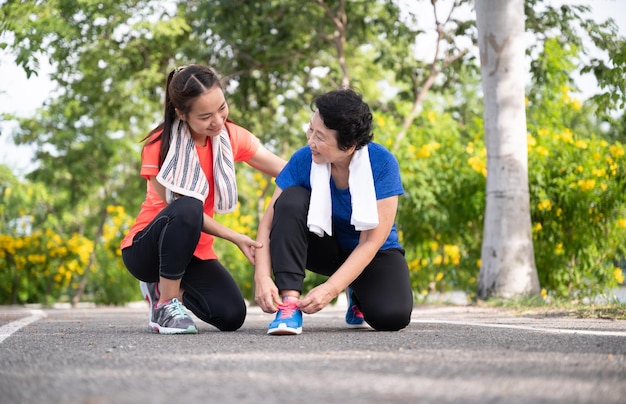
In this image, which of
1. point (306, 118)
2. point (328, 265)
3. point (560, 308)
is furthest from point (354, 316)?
point (306, 118)

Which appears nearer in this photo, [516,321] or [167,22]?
[516,321]

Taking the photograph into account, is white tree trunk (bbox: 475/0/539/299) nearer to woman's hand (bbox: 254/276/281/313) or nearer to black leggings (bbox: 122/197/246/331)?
black leggings (bbox: 122/197/246/331)

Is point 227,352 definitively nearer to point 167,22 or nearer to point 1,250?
point 167,22

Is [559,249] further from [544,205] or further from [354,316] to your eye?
[354,316]

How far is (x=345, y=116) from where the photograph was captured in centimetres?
372

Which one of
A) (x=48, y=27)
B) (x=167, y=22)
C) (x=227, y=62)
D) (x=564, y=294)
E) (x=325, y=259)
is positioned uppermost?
(x=167, y=22)

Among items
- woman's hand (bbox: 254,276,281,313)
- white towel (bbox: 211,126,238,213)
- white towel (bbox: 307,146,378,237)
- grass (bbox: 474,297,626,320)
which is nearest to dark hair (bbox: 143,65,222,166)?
white towel (bbox: 211,126,238,213)

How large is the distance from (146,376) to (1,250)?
11569mm

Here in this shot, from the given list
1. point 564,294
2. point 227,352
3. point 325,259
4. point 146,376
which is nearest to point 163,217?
point 325,259

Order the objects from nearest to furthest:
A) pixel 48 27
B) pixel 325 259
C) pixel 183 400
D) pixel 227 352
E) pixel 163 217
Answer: pixel 183 400
pixel 227 352
pixel 163 217
pixel 325 259
pixel 48 27

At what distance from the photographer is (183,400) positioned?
183 cm

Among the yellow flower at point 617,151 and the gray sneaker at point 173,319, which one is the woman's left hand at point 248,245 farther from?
the yellow flower at point 617,151

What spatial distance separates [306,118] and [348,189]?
1063cm

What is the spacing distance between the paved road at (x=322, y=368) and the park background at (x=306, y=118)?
3413 mm
